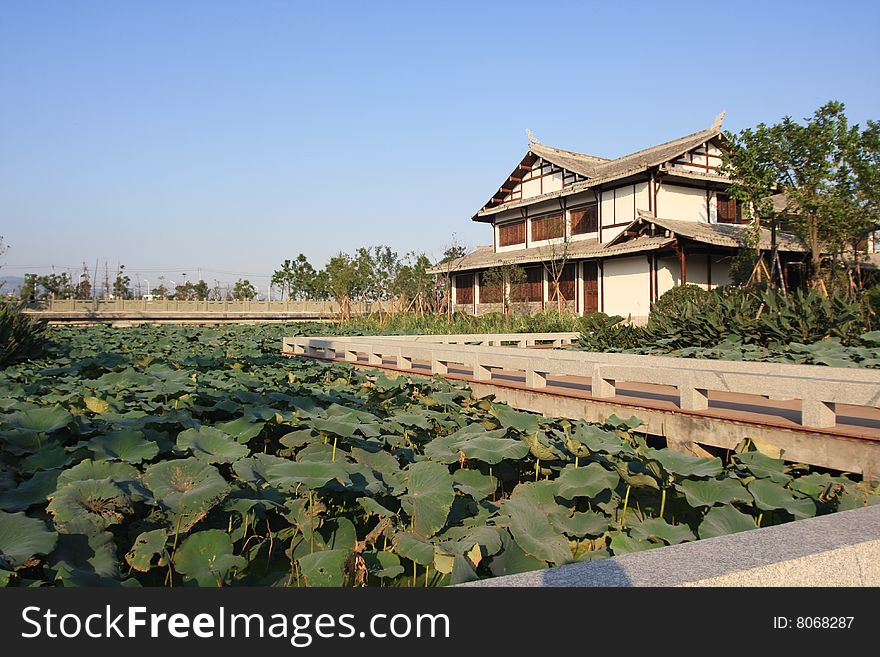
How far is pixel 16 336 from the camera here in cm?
1030

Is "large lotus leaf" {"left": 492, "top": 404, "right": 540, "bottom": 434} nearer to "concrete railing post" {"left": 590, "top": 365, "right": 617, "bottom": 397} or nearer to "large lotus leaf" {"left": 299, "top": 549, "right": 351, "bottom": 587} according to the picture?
"concrete railing post" {"left": 590, "top": 365, "right": 617, "bottom": 397}

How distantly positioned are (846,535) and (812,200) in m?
16.7

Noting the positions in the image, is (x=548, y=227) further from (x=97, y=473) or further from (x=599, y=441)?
(x=97, y=473)

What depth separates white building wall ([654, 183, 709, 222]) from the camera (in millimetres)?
22562

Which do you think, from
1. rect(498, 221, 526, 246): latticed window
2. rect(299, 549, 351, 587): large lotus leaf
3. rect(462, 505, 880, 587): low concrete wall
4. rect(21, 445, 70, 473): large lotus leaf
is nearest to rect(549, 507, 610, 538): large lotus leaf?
rect(462, 505, 880, 587): low concrete wall

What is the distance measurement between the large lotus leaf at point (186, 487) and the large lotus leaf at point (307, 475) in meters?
0.23

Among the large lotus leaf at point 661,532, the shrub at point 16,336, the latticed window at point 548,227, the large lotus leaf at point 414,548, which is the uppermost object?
the latticed window at point 548,227

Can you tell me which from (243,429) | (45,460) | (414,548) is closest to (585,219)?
(243,429)

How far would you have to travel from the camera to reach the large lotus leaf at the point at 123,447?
3.23m

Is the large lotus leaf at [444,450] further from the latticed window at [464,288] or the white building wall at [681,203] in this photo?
the latticed window at [464,288]

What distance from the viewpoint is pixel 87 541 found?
93.8 inches

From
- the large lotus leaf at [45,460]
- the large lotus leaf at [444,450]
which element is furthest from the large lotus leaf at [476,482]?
the large lotus leaf at [45,460]

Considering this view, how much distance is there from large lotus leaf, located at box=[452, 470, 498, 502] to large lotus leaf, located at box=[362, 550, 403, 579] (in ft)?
3.02

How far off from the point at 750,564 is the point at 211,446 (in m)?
2.68
